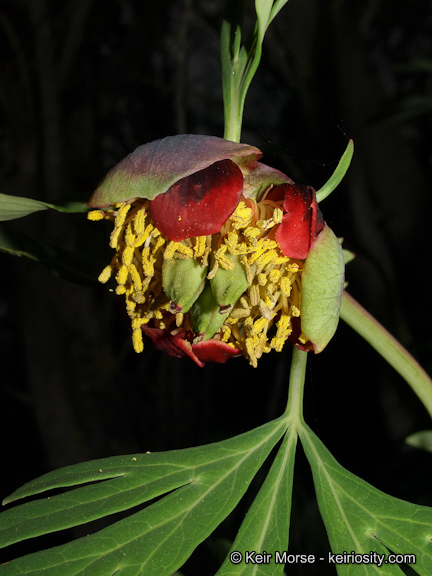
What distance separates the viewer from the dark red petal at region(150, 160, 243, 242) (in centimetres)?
55

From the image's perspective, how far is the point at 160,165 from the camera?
54 centimetres

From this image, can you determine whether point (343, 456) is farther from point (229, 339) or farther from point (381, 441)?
point (229, 339)

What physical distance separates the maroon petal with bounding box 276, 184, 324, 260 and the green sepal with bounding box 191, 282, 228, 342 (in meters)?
0.10

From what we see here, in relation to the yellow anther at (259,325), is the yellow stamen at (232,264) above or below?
above

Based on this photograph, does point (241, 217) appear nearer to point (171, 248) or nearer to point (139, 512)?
point (171, 248)

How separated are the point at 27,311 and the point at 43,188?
44 centimetres

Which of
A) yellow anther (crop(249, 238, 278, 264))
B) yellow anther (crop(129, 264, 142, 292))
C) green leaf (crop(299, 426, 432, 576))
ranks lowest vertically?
green leaf (crop(299, 426, 432, 576))

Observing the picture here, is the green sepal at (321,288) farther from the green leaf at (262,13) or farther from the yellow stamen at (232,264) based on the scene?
the green leaf at (262,13)

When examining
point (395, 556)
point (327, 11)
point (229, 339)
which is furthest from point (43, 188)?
point (395, 556)

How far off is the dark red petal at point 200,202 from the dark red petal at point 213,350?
0.37 feet

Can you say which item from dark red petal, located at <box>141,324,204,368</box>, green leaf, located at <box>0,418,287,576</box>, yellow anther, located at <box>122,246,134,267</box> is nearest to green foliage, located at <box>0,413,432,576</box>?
green leaf, located at <box>0,418,287,576</box>

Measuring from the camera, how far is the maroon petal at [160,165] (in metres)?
0.53

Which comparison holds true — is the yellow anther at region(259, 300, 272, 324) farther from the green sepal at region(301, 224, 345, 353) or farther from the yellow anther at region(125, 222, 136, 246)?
the yellow anther at region(125, 222, 136, 246)

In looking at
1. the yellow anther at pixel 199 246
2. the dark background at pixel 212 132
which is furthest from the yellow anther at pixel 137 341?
the dark background at pixel 212 132
